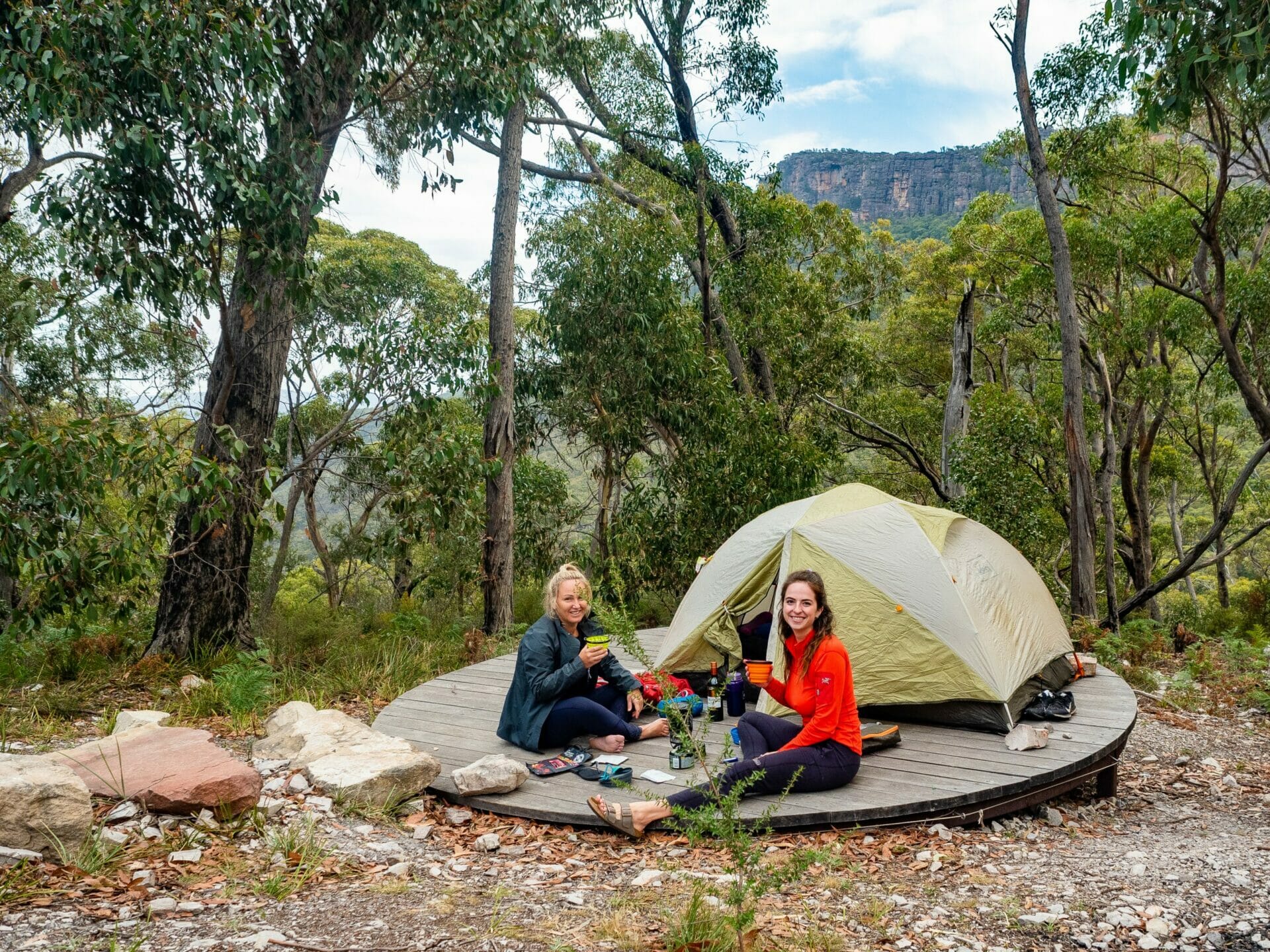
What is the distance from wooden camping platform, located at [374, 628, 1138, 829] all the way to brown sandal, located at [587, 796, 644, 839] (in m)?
0.13

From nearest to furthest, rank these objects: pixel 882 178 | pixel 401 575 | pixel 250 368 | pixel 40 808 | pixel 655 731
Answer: pixel 40 808 → pixel 655 731 → pixel 250 368 → pixel 401 575 → pixel 882 178

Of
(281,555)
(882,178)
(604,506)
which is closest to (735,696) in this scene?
(604,506)

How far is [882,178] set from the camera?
181ft

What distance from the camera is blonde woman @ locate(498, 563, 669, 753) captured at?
203 inches

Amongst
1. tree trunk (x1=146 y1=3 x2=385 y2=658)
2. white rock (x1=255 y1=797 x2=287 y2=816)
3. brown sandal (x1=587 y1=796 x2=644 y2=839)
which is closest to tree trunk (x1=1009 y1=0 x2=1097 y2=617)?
tree trunk (x1=146 y1=3 x2=385 y2=658)

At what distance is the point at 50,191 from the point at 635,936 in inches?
240

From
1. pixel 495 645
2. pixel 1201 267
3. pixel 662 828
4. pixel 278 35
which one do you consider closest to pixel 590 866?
pixel 662 828

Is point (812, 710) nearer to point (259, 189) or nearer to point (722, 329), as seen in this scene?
point (259, 189)

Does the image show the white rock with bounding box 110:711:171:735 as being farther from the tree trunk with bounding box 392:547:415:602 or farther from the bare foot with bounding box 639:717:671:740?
the tree trunk with bounding box 392:547:415:602

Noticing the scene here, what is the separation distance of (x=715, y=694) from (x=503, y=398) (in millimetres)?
5077

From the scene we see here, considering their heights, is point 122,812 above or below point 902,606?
below

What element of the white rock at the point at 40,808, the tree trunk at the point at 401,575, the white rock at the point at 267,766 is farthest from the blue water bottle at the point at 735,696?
the tree trunk at the point at 401,575

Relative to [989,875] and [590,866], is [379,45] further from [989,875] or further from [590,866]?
[989,875]

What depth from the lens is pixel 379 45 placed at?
771 centimetres
